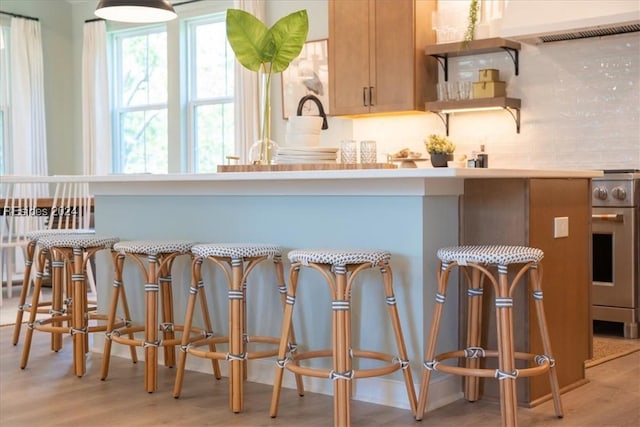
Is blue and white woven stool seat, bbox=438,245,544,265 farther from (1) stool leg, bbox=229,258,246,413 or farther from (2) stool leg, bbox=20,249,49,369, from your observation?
(2) stool leg, bbox=20,249,49,369

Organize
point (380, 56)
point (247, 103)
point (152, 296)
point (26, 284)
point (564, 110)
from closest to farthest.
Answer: point (152, 296), point (26, 284), point (564, 110), point (380, 56), point (247, 103)

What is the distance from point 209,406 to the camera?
134 inches

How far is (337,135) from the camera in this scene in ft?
21.9

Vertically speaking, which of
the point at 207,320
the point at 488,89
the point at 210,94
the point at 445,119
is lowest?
the point at 207,320

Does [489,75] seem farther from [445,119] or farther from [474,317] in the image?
[474,317]

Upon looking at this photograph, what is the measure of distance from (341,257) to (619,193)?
250 centimetres

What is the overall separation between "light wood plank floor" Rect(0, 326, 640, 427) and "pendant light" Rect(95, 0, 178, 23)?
2.00 metres

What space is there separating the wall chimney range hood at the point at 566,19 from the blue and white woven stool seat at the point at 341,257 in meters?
2.69

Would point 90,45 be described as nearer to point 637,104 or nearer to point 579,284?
point 637,104

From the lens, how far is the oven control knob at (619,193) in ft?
16.0

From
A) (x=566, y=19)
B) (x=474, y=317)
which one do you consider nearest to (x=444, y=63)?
(x=566, y=19)

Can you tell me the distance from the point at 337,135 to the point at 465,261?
375 cm

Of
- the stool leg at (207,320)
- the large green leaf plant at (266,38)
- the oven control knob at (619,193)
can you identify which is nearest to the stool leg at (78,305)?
the stool leg at (207,320)

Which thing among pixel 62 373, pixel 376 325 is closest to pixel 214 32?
pixel 62 373
